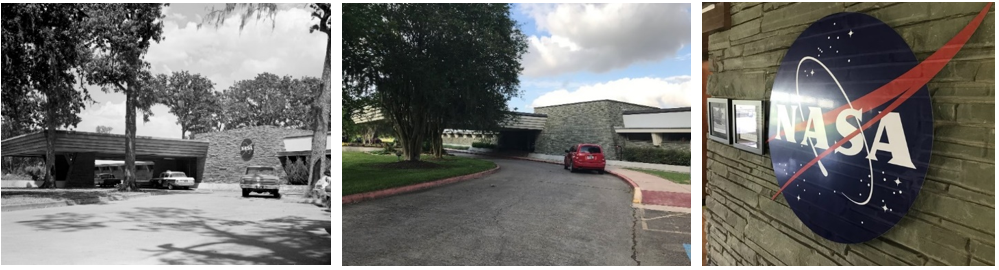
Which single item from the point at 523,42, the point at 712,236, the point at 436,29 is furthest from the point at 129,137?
the point at 712,236

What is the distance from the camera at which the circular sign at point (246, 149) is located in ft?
13.5

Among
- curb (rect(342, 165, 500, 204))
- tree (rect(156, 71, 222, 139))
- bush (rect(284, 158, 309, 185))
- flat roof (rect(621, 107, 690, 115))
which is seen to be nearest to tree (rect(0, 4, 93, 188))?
tree (rect(156, 71, 222, 139))

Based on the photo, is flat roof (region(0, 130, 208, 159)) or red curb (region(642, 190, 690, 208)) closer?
red curb (region(642, 190, 690, 208))

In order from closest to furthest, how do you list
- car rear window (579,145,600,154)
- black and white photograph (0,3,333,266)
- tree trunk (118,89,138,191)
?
car rear window (579,145,600,154), black and white photograph (0,3,333,266), tree trunk (118,89,138,191)

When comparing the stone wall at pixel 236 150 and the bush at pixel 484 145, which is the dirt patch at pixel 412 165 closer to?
the bush at pixel 484 145

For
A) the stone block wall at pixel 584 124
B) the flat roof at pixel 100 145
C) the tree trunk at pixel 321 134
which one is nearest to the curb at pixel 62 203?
the flat roof at pixel 100 145

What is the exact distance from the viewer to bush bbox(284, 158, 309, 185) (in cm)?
402

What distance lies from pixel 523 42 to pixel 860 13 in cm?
200

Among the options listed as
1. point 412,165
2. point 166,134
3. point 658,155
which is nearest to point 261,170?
point 166,134

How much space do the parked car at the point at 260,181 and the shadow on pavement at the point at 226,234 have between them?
220mm

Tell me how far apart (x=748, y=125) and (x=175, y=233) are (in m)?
3.78

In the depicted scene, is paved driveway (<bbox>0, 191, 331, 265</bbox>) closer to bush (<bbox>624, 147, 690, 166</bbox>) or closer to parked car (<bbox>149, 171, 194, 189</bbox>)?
parked car (<bbox>149, 171, 194, 189</bbox>)

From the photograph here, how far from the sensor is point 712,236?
11.6 ft

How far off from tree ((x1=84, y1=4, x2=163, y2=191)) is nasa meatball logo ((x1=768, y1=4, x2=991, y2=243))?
13.8 feet
